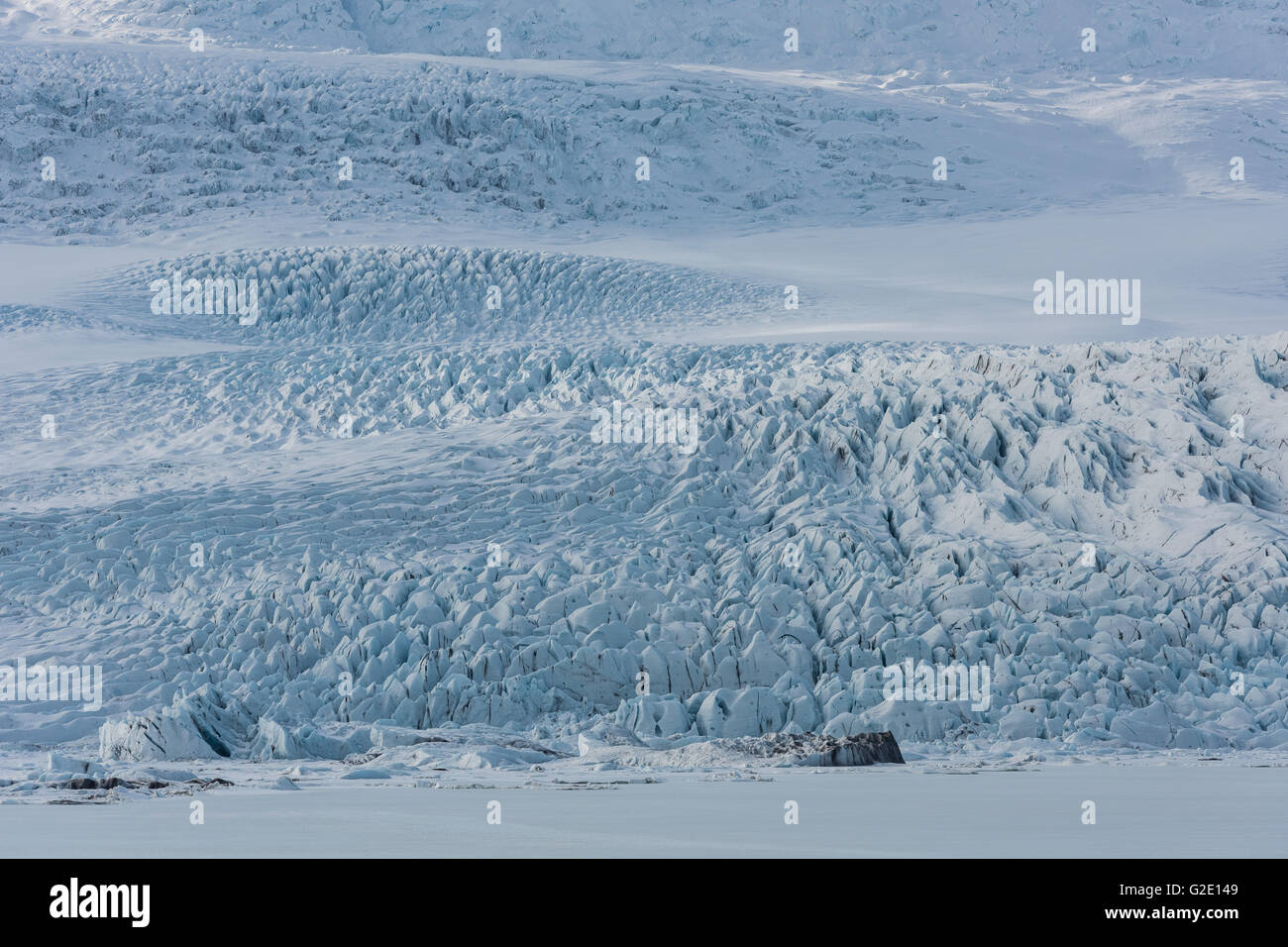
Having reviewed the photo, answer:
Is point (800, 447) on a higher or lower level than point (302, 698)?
higher

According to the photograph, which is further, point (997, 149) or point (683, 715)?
point (997, 149)

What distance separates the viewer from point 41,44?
131ft

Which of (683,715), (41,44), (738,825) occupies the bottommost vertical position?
(683,715)

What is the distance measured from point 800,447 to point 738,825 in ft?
24.5

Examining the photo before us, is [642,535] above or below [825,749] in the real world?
above

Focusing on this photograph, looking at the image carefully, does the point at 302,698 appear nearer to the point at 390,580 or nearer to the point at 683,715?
the point at 390,580

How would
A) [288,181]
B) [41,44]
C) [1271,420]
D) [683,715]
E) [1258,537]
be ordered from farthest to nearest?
1. [41,44]
2. [288,181]
3. [1271,420]
4. [1258,537]
5. [683,715]

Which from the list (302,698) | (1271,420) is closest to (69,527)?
(302,698)

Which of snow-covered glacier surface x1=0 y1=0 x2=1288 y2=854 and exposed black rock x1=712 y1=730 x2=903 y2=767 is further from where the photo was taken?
snow-covered glacier surface x1=0 y1=0 x2=1288 y2=854

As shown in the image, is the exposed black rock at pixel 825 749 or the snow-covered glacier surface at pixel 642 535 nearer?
the exposed black rock at pixel 825 749

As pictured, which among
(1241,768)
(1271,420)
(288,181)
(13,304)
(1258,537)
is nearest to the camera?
(1241,768)

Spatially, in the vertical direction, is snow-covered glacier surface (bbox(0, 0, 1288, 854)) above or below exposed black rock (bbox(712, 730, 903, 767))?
above

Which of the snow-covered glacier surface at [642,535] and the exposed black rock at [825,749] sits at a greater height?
the snow-covered glacier surface at [642,535]

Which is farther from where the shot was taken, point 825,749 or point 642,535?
point 642,535
